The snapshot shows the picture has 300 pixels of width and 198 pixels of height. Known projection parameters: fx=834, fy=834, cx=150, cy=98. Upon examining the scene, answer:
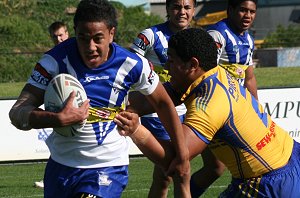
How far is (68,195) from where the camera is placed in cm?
561

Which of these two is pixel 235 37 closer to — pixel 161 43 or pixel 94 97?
pixel 161 43

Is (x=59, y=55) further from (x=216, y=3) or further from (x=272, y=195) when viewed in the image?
(x=216, y=3)

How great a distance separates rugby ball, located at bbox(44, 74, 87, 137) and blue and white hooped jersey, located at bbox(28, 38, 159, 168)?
0.22 metres

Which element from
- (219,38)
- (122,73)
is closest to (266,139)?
(122,73)

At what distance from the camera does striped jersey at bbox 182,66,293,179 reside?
16.6ft

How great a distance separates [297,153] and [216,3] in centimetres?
4151

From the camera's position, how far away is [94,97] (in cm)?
556

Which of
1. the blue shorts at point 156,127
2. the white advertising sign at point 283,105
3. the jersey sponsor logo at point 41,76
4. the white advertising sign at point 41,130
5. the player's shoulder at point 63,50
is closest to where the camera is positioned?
the jersey sponsor logo at point 41,76

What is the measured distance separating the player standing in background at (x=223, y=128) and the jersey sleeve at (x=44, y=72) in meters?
0.58

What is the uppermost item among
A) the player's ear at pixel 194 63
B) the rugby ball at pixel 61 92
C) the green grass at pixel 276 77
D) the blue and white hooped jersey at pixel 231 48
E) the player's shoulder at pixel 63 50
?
the player's shoulder at pixel 63 50

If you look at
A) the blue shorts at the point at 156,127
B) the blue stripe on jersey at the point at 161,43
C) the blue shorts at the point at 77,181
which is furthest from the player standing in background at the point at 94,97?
the blue stripe on jersey at the point at 161,43

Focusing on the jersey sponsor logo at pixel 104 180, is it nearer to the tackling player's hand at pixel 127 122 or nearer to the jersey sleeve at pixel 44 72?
the tackling player's hand at pixel 127 122

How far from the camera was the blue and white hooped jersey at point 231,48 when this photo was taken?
8.98m

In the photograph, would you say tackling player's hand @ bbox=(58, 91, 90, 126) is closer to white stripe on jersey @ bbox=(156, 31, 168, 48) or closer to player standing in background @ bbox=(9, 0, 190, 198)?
player standing in background @ bbox=(9, 0, 190, 198)
